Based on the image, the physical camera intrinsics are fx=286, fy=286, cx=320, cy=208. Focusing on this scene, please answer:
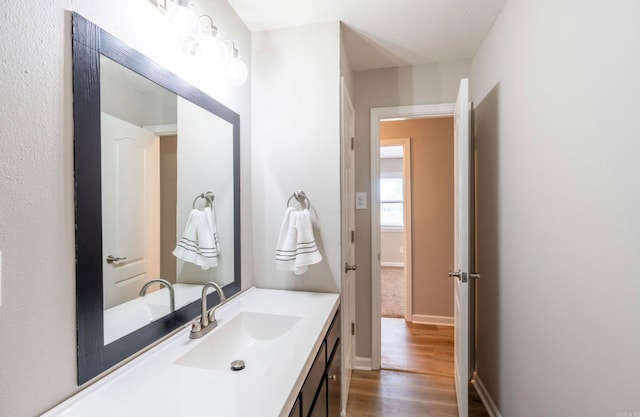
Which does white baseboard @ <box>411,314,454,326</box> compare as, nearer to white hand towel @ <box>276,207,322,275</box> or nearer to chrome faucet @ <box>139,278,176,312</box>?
white hand towel @ <box>276,207,322,275</box>

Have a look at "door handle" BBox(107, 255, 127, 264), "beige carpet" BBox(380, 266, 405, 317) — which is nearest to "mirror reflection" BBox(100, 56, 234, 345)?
"door handle" BBox(107, 255, 127, 264)

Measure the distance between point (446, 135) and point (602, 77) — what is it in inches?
89.4

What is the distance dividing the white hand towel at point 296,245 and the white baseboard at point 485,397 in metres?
1.44

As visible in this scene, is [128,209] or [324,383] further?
[324,383]

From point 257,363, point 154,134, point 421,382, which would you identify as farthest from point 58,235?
point 421,382

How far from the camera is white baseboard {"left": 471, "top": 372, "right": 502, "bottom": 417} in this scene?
1.75 m

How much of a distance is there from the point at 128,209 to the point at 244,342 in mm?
748

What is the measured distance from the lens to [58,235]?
71 centimetres

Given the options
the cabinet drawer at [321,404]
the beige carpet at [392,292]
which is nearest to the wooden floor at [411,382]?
the beige carpet at [392,292]

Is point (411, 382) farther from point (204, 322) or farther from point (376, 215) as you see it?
point (204, 322)

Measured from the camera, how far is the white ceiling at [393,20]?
5.03ft

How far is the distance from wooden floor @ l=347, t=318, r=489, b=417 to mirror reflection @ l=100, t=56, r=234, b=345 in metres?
1.35

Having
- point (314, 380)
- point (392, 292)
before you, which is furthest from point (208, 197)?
point (392, 292)

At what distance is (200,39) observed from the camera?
118 centimetres
